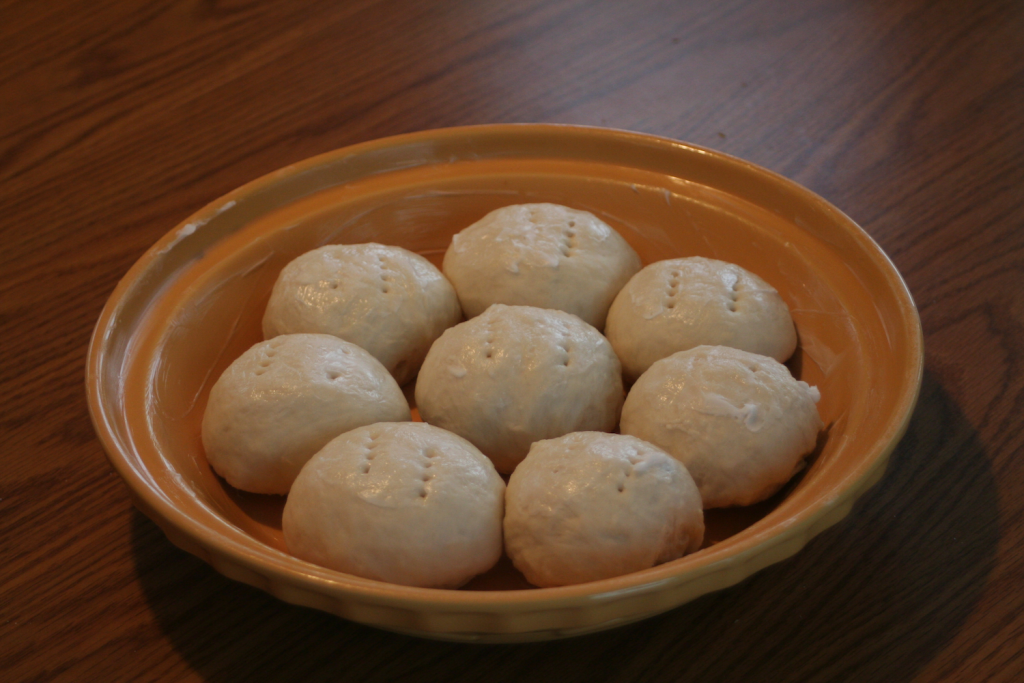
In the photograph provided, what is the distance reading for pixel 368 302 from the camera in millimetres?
964

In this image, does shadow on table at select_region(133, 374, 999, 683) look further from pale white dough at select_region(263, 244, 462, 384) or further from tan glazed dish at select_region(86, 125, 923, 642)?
pale white dough at select_region(263, 244, 462, 384)

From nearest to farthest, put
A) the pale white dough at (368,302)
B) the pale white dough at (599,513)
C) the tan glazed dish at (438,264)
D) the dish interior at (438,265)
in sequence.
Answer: the tan glazed dish at (438,264) → the pale white dough at (599,513) → the dish interior at (438,265) → the pale white dough at (368,302)

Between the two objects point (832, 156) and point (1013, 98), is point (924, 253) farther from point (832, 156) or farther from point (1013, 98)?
point (1013, 98)

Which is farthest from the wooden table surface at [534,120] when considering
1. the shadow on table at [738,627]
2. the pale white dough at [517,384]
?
the pale white dough at [517,384]

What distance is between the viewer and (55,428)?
97 cm

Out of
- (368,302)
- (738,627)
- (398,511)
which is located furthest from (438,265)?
(738,627)

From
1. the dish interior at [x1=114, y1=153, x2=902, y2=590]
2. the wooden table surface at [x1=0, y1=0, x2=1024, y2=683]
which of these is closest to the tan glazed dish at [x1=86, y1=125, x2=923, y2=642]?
the dish interior at [x1=114, y1=153, x2=902, y2=590]

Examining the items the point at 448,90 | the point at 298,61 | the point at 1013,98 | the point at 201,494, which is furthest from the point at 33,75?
the point at 1013,98

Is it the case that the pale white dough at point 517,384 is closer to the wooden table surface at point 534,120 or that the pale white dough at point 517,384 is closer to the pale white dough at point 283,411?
the pale white dough at point 283,411

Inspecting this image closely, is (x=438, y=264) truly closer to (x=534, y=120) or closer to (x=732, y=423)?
(x=534, y=120)

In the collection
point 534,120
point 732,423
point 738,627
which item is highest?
point 534,120

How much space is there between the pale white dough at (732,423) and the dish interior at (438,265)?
0.04 m

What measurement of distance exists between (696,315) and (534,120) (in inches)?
26.0

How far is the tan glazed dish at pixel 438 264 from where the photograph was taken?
22.6 inches
